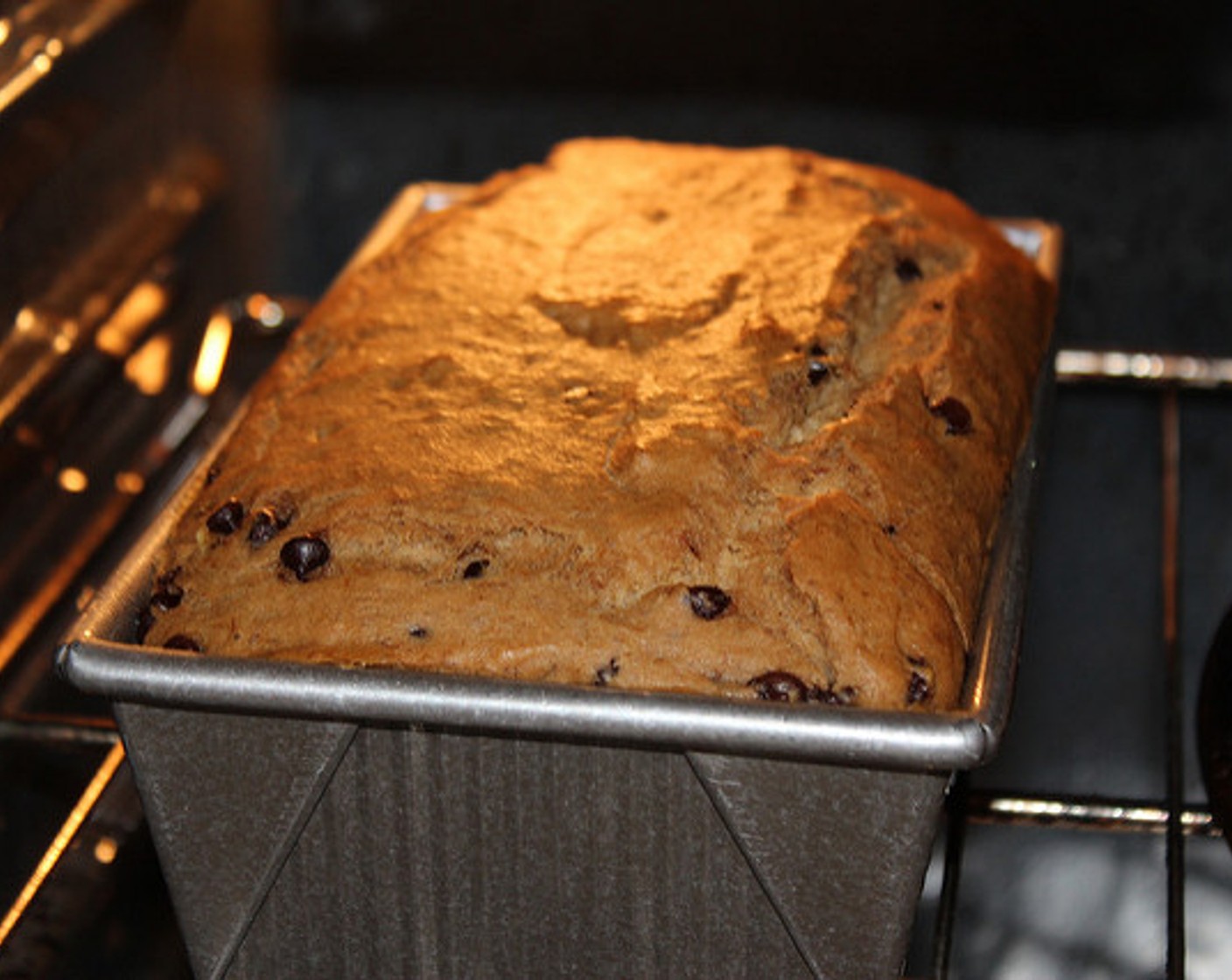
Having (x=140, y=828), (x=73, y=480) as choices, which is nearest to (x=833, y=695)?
(x=140, y=828)

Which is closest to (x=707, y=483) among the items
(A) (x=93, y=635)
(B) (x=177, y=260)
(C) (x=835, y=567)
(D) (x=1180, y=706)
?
(C) (x=835, y=567)

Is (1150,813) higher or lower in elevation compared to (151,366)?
lower

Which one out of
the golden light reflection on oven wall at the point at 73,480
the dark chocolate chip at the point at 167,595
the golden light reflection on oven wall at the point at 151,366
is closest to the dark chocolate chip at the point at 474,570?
the dark chocolate chip at the point at 167,595

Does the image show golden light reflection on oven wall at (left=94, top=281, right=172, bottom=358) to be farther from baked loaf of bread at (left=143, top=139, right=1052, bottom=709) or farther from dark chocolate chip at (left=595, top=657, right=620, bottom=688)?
dark chocolate chip at (left=595, top=657, right=620, bottom=688)

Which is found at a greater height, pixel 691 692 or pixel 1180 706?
pixel 691 692

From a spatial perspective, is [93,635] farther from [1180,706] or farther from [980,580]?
[1180,706]

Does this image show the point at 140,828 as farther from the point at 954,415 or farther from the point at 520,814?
the point at 954,415

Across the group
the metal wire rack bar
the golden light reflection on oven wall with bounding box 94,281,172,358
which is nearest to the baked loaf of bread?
the metal wire rack bar
